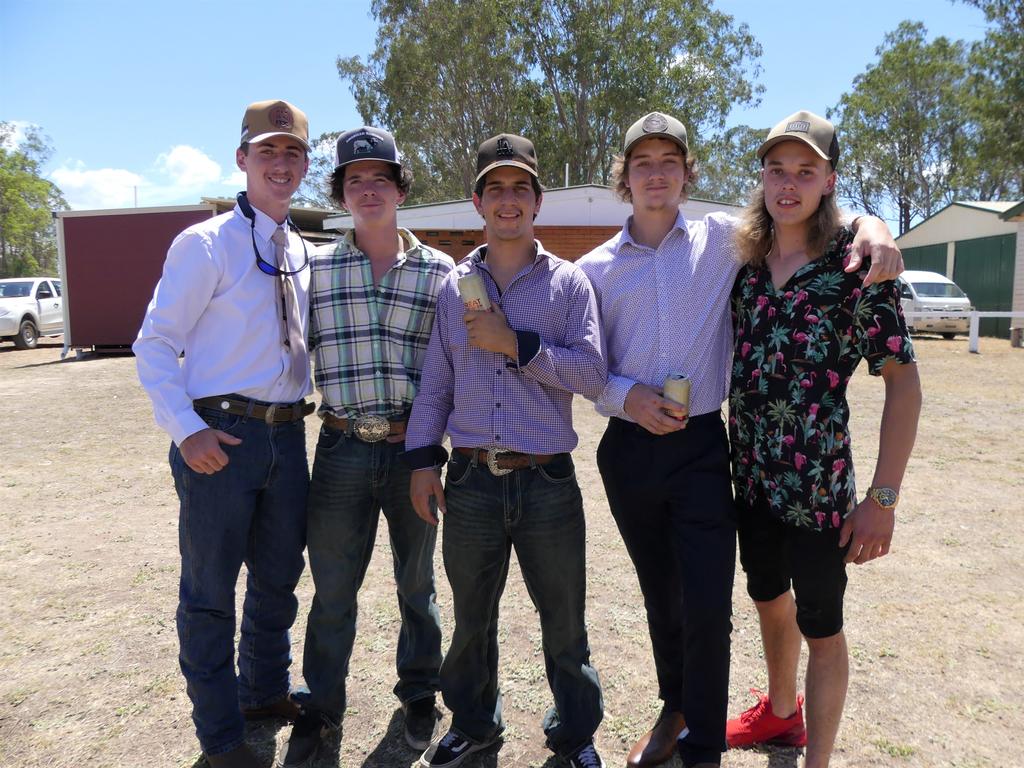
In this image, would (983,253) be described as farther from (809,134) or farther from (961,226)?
(809,134)

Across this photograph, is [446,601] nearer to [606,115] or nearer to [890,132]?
[606,115]

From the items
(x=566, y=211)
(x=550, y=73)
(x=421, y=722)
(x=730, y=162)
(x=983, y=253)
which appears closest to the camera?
(x=421, y=722)

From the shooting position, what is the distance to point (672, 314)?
259 cm

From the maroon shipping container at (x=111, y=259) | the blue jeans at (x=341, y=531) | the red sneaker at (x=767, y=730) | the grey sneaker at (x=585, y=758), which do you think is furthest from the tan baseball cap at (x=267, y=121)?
the maroon shipping container at (x=111, y=259)

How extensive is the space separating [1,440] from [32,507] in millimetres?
3059

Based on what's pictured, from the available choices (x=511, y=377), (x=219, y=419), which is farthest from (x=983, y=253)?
(x=219, y=419)

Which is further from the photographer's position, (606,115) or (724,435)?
(606,115)

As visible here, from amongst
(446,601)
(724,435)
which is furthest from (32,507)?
(724,435)

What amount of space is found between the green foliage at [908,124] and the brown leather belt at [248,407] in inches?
1686

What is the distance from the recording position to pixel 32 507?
226 inches

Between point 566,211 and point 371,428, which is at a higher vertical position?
point 566,211

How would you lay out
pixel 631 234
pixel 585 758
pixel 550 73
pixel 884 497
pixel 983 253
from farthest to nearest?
pixel 550 73, pixel 983 253, pixel 631 234, pixel 585 758, pixel 884 497

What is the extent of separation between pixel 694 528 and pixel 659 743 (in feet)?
2.77

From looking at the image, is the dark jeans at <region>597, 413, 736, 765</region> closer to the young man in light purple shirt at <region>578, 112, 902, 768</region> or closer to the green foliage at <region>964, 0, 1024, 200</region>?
the young man in light purple shirt at <region>578, 112, 902, 768</region>
